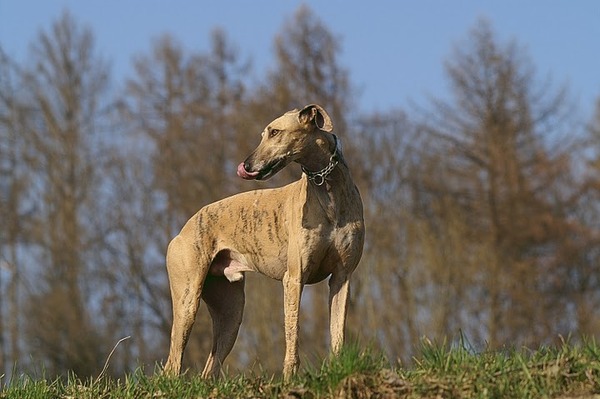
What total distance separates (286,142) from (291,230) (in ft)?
2.68

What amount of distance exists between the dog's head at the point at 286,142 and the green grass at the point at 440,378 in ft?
7.60

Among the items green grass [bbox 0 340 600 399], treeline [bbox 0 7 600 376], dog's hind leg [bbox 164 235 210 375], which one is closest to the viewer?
green grass [bbox 0 340 600 399]

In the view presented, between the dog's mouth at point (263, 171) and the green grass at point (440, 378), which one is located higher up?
the dog's mouth at point (263, 171)

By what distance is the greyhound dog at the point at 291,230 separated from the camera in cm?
1081

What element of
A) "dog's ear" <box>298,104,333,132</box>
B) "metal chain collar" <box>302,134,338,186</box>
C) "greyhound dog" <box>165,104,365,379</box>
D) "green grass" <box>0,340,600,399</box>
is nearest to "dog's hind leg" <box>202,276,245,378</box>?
"greyhound dog" <box>165,104,365,379</box>

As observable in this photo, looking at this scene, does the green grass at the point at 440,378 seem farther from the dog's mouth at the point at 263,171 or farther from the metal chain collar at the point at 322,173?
the metal chain collar at the point at 322,173

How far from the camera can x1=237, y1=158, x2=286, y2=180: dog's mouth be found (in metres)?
10.7

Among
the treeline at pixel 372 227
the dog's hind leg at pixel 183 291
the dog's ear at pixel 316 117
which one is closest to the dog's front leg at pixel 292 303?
the dog's ear at pixel 316 117

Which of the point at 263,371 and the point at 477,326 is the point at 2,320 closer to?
the point at 477,326

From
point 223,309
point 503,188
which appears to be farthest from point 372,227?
point 223,309

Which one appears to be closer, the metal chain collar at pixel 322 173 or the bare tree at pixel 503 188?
the metal chain collar at pixel 322 173

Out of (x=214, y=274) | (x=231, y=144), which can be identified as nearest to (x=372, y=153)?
(x=231, y=144)

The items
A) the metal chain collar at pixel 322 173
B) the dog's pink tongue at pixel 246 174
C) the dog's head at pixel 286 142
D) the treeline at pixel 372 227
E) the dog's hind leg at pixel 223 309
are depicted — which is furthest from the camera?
the treeline at pixel 372 227

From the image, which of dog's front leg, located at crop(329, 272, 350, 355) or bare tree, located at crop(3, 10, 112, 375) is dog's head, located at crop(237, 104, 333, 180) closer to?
dog's front leg, located at crop(329, 272, 350, 355)
